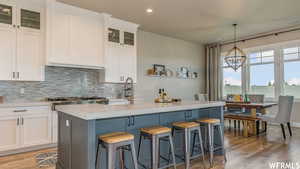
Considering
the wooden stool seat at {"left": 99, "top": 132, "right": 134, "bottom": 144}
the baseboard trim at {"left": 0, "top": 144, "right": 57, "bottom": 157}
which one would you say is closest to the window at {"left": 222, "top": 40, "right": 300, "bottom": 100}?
the wooden stool seat at {"left": 99, "top": 132, "right": 134, "bottom": 144}

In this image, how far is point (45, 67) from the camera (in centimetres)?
406

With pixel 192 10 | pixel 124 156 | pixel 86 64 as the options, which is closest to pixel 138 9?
pixel 192 10

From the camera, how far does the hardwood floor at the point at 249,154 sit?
111 inches

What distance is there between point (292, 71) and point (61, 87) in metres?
6.54

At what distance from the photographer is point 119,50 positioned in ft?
15.6

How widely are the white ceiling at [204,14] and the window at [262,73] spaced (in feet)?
3.15

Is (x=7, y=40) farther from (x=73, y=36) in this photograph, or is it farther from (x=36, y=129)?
(x=36, y=129)

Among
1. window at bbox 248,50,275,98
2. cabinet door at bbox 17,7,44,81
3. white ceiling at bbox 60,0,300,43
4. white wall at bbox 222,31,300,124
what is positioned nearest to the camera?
cabinet door at bbox 17,7,44,81

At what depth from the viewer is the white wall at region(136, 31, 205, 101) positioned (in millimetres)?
5799

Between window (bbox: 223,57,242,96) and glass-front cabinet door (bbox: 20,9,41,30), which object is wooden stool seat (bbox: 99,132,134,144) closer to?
glass-front cabinet door (bbox: 20,9,41,30)

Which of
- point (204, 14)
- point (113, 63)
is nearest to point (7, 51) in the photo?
point (113, 63)

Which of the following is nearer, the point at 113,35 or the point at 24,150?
the point at 24,150

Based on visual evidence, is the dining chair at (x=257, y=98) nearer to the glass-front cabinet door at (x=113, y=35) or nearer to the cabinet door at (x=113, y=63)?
the cabinet door at (x=113, y=63)

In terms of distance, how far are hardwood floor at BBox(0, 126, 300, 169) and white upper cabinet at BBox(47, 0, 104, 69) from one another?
181 centimetres
